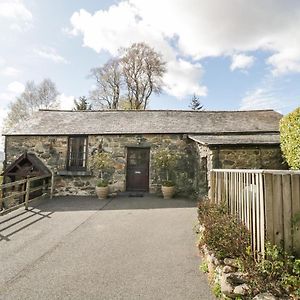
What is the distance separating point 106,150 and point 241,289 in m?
10.4

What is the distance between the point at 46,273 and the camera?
4.36 metres

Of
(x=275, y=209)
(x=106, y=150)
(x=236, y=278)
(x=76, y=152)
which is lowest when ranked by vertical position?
(x=236, y=278)

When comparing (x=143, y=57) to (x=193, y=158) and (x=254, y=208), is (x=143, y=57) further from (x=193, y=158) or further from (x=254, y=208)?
(x=254, y=208)

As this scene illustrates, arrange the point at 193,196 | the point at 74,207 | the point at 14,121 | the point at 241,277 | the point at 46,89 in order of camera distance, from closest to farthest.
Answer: the point at 241,277 → the point at 74,207 → the point at 193,196 → the point at 14,121 → the point at 46,89

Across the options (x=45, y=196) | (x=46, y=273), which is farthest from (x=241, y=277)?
(x=45, y=196)

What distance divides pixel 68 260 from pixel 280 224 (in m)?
4.11

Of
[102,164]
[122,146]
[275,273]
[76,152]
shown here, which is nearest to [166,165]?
[122,146]

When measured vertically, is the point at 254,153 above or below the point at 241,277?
above

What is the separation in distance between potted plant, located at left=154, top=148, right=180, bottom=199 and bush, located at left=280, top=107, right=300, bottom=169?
497 centimetres

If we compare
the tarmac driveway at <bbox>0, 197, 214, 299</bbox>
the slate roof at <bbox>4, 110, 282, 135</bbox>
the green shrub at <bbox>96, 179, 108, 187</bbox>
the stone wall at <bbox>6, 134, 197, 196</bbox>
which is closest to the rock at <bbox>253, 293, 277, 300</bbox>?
the tarmac driveway at <bbox>0, 197, 214, 299</bbox>

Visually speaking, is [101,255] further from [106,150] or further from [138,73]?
[138,73]

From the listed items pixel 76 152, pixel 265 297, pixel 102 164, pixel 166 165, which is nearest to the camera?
pixel 265 297

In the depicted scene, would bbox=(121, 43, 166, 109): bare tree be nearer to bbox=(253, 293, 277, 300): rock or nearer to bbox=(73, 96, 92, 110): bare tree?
bbox=(73, 96, 92, 110): bare tree

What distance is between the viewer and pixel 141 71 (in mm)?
29484
